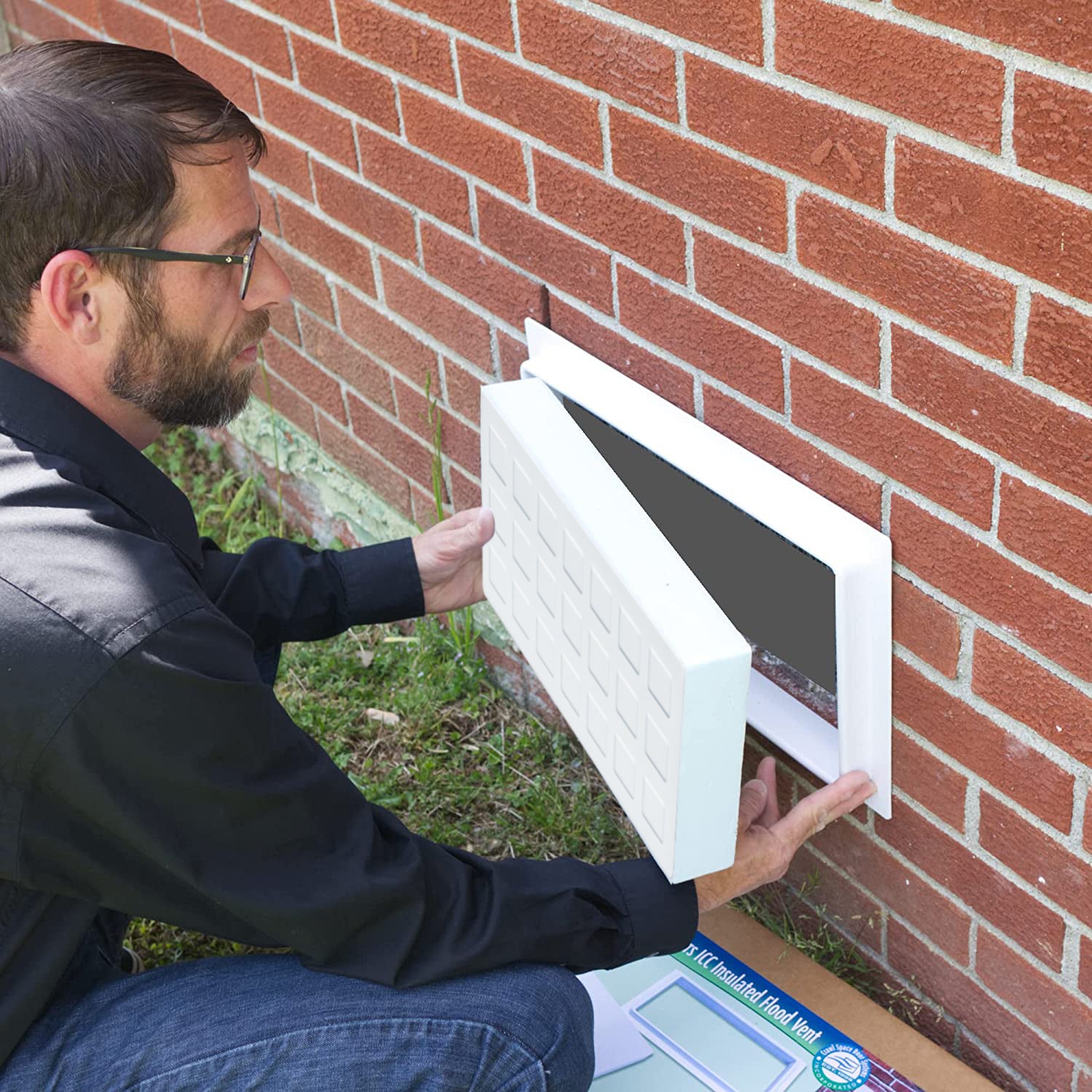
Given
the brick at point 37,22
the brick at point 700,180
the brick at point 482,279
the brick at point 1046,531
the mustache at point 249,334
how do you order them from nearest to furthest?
the brick at point 1046,531 → the brick at point 700,180 → the mustache at point 249,334 → the brick at point 482,279 → the brick at point 37,22

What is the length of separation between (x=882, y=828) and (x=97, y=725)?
1112 millimetres

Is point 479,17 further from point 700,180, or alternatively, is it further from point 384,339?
point 384,339

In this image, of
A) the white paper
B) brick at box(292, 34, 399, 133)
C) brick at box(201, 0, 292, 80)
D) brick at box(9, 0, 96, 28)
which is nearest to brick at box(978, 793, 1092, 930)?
the white paper

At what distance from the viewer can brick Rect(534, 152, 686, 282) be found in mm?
1916

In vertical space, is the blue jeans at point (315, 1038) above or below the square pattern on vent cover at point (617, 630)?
below

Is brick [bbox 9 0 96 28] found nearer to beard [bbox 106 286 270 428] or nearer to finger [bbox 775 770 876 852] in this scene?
beard [bbox 106 286 270 428]

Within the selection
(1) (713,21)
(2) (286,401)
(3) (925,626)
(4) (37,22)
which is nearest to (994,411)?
(3) (925,626)

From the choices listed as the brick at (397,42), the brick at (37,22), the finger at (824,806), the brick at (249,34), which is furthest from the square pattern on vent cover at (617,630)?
the brick at (37,22)

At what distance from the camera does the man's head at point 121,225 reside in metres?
1.84

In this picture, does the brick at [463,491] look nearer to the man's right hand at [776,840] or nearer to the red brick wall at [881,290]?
the red brick wall at [881,290]

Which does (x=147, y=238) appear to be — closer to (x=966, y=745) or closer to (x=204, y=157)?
(x=204, y=157)

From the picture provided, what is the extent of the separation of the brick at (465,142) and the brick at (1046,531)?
95cm

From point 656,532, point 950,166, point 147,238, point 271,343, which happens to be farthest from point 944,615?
point 271,343

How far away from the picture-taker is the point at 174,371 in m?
1.98
